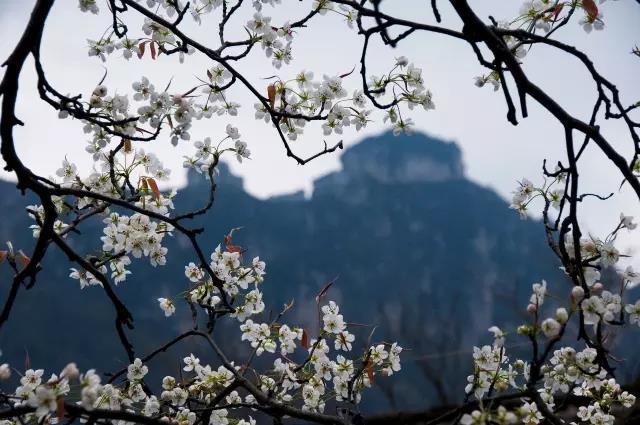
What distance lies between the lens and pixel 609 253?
72.5 inches

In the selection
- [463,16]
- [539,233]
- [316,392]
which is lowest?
[316,392]

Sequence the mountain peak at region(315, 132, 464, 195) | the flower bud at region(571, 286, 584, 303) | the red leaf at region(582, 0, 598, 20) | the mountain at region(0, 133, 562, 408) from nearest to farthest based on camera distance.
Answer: the flower bud at region(571, 286, 584, 303)
the red leaf at region(582, 0, 598, 20)
the mountain at region(0, 133, 562, 408)
the mountain peak at region(315, 132, 464, 195)

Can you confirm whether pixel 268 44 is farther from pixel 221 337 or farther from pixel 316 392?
pixel 221 337

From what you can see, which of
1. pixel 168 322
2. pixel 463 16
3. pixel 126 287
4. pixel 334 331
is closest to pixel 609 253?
pixel 463 16

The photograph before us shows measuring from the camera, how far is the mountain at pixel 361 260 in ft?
119

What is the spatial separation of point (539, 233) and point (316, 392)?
55429mm

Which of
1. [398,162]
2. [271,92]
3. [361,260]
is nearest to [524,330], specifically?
[271,92]

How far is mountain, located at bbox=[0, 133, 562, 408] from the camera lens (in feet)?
119

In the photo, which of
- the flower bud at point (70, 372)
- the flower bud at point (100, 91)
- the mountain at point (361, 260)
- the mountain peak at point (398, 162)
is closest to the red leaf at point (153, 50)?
the flower bud at point (100, 91)

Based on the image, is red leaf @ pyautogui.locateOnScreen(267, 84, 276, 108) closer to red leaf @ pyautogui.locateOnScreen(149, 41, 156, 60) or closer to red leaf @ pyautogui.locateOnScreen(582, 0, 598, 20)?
red leaf @ pyautogui.locateOnScreen(149, 41, 156, 60)

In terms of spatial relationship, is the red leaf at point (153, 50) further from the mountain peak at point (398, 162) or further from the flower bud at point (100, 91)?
the mountain peak at point (398, 162)

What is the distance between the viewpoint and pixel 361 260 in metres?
50.5

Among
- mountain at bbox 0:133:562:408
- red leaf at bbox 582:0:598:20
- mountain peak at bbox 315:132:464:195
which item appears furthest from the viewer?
mountain peak at bbox 315:132:464:195

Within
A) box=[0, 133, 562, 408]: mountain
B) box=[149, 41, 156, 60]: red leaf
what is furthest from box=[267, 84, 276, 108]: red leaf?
box=[0, 133, 562, 408]: mountain
